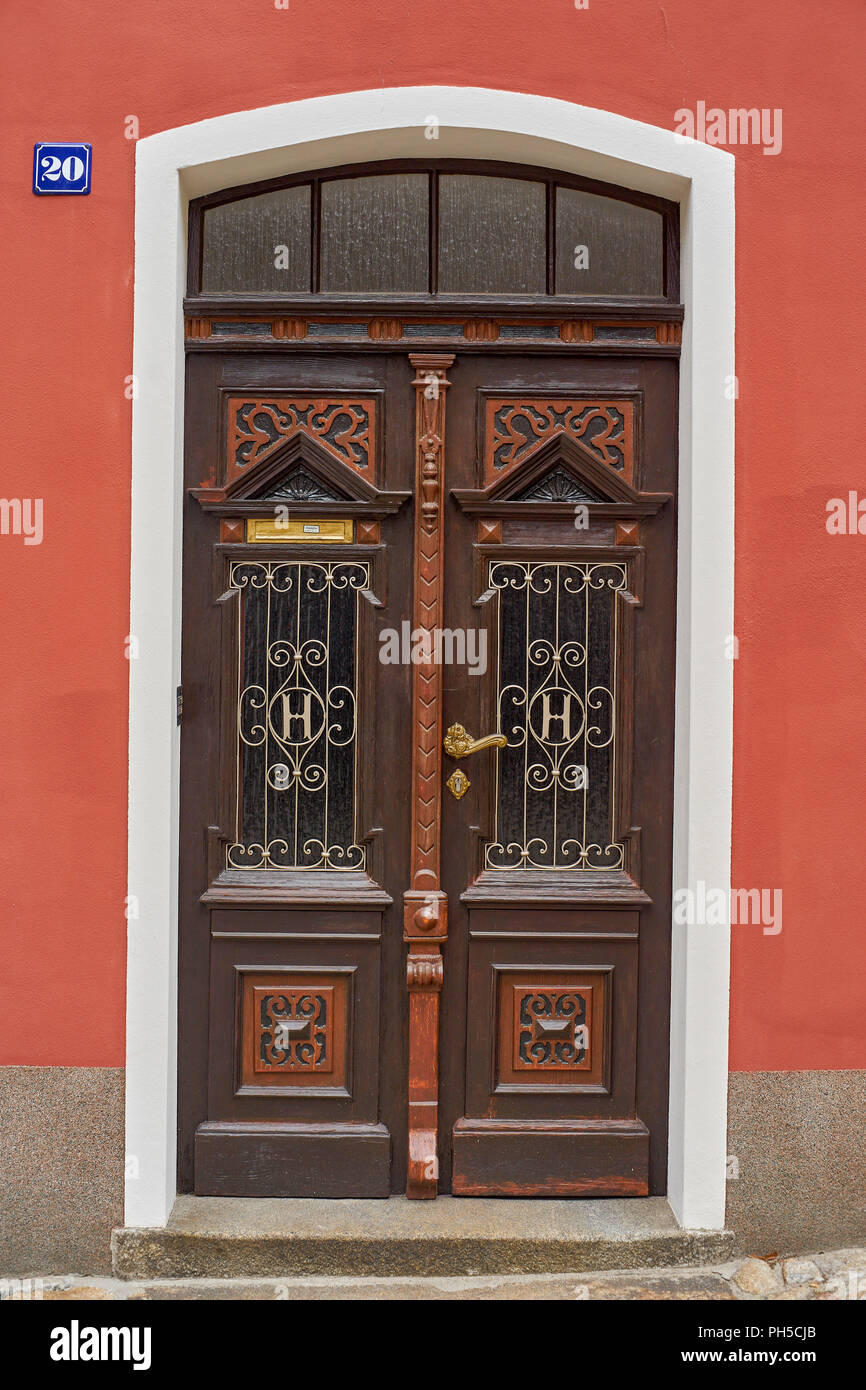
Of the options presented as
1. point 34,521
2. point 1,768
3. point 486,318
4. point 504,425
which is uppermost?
point 486,318

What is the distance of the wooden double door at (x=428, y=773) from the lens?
363 centimetres

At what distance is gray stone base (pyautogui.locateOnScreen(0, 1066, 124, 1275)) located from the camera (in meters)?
3.47

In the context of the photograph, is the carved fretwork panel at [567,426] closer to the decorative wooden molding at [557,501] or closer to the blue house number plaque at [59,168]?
the decorative wooden molding at [557,501]

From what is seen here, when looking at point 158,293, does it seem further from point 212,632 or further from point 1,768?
point 1,768

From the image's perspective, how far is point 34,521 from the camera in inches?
136

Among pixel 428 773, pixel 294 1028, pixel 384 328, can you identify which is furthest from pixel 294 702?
pixel 384 328

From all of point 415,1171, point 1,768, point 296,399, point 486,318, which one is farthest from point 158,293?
point 415,1171

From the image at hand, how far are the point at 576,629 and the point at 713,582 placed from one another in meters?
0.46

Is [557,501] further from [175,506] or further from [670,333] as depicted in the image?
[175,506]

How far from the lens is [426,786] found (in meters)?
3.61

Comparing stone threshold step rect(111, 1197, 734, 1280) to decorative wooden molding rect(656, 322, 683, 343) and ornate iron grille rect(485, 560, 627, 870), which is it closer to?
ornate iron grille rect(485, 560, 627, 870)

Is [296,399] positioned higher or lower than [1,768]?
higher

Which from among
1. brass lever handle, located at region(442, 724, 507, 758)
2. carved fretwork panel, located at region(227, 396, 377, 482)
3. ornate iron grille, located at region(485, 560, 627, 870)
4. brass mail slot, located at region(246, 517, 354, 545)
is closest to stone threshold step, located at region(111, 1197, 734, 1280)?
ornate iron grille, located at region(485, 560, 627, 870)

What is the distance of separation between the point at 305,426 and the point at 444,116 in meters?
1.03
